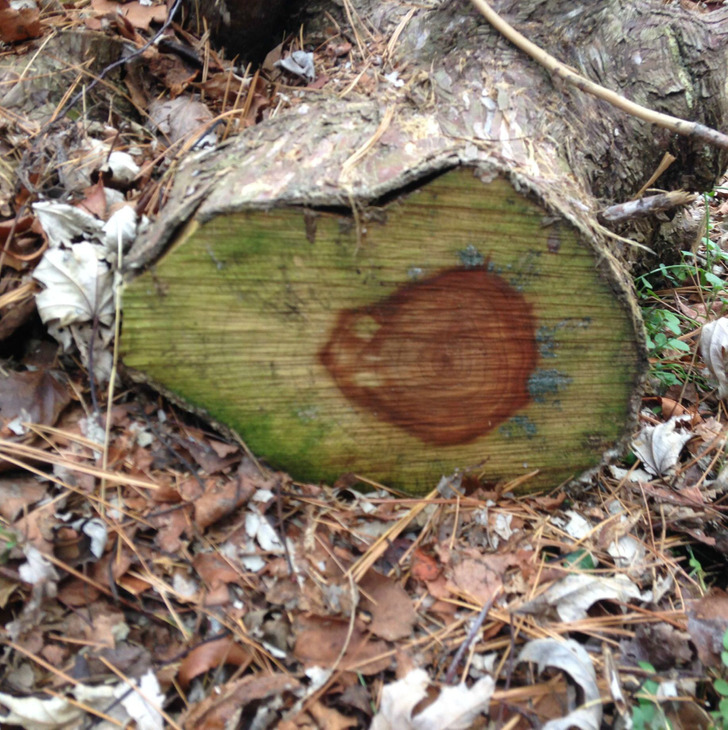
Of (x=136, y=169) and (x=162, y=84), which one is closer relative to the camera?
(x=136, y=169)

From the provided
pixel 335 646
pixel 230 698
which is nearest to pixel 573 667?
pixel 335 646

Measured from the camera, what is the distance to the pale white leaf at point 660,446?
193 centimetres

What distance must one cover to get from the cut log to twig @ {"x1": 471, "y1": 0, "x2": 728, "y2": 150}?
132 millimetres

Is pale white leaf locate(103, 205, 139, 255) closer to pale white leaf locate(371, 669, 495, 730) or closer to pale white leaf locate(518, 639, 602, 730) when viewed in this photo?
pale white leaf locate(371, 669, 495, 730)

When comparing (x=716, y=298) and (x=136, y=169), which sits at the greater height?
(x=136, y=169)

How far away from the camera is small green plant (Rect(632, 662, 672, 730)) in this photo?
1246mm

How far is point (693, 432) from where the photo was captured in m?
2.06

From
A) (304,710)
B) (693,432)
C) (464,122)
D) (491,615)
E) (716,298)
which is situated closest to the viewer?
(304,710)

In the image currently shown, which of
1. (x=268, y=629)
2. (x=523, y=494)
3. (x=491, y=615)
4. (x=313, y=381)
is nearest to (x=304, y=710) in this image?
(x=268, y=629)

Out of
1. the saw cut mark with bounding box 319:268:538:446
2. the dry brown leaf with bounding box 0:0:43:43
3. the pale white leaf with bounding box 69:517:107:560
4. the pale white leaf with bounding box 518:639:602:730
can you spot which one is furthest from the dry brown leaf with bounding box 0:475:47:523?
the dry brown leaf with bounding box 0:0:43:43

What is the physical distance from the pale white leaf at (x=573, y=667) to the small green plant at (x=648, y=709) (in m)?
0.08

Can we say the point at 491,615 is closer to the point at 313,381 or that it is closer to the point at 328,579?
the point at 328,579

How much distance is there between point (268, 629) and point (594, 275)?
116 cm

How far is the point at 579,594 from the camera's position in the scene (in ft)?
4.99
